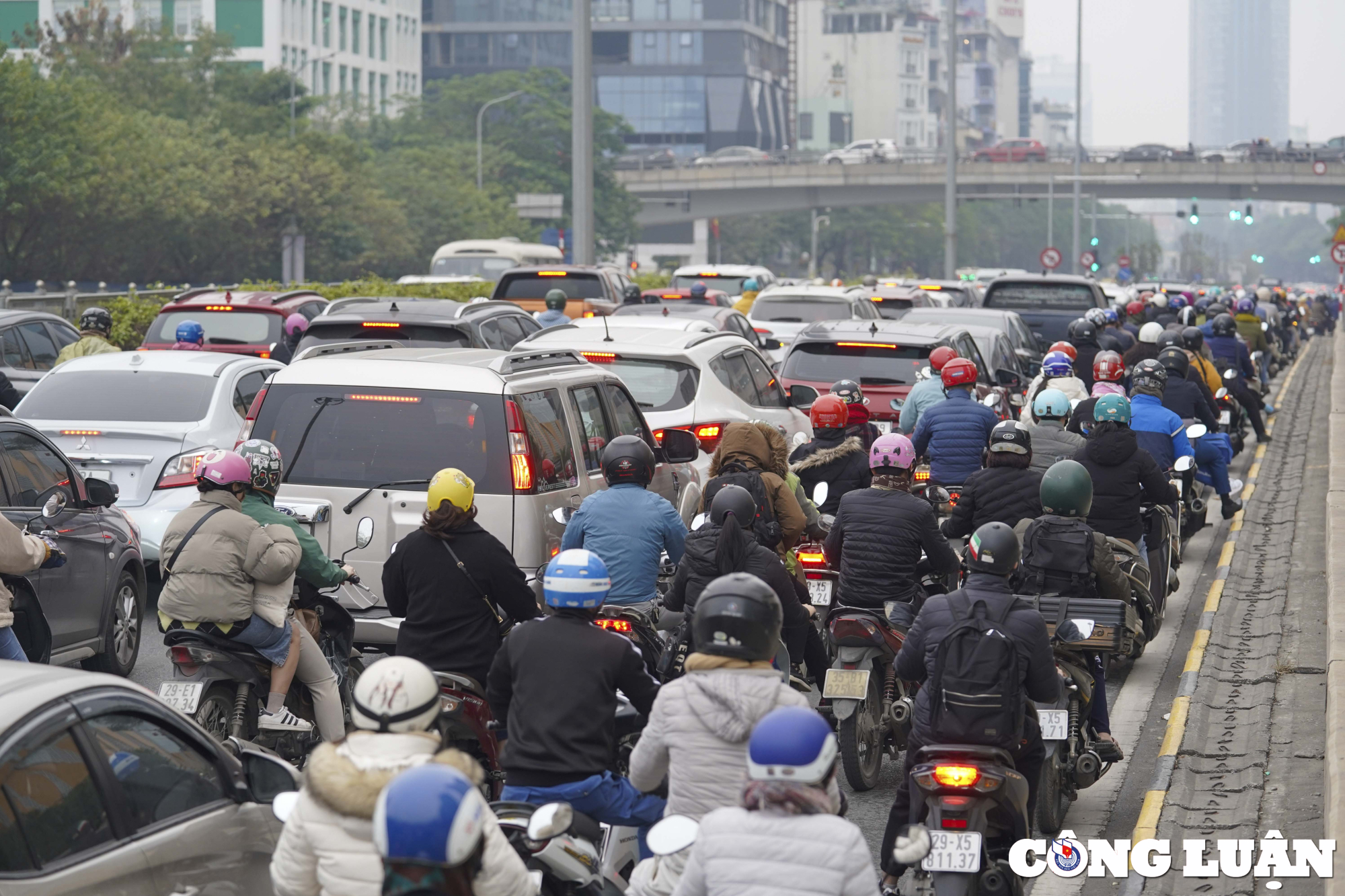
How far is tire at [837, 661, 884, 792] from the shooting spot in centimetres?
828

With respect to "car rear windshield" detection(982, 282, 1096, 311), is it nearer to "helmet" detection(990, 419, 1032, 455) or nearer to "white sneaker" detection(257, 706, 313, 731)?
"helmet" detection(990, 419, 1032, 455)

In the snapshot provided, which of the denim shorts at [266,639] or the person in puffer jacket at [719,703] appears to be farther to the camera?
the denim shorts at [266,639]

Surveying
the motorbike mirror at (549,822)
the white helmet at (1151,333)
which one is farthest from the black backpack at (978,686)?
the white helmet at (1151,333)

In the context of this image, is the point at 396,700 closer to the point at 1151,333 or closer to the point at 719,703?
the point at 719,703

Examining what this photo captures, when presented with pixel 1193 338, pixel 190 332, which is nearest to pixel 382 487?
pixel 190 332

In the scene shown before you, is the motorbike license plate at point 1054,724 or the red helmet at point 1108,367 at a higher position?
the red helmet at point 1108,367

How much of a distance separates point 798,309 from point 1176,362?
31.9ft

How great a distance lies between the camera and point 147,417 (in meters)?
12.8

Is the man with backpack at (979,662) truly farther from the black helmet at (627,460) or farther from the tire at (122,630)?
the tire at (122,630)

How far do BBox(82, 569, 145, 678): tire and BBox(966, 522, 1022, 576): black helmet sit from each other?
553 centimetres

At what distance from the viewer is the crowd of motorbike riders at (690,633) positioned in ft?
13.4

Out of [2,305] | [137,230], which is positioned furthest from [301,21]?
[2,305]

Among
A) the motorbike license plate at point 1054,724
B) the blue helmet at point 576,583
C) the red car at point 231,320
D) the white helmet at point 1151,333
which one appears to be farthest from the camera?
the white helmet at point 1151,333

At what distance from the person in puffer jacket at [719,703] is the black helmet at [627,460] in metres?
2.89
